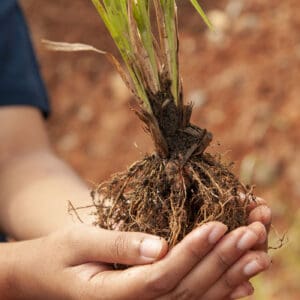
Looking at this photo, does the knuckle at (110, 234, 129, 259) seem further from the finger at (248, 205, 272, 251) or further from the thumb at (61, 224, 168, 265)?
the finger at (248, 205, 272, 251)

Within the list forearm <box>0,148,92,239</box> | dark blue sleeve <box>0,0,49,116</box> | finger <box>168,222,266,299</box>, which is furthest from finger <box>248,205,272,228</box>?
dark blue sleeve <box>0,0,49,116</box>

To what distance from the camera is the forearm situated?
5.91 ft

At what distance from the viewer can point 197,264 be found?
4.16 feet

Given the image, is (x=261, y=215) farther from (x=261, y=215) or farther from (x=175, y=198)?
(x=175, y=198)

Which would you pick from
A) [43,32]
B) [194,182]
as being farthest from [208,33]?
[194,182]

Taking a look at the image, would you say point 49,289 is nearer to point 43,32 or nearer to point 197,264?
point 197,264

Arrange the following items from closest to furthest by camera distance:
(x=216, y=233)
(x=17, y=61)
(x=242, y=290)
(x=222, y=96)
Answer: (x=216, y=233), (x=242, y=290), (x=17, y=61), (x=222, y=96)

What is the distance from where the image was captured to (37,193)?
6.17ft

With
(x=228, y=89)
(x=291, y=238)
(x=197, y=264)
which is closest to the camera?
(x=197, y=264)

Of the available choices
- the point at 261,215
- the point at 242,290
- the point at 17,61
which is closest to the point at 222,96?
the point at 17,61

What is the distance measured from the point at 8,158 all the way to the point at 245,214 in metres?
0.79

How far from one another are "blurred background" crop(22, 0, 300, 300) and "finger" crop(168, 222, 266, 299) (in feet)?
5.65

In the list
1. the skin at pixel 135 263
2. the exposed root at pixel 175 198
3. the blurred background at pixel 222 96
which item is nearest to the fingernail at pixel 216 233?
the skin at pixel 135 263

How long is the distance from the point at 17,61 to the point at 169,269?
1067 millimetres
